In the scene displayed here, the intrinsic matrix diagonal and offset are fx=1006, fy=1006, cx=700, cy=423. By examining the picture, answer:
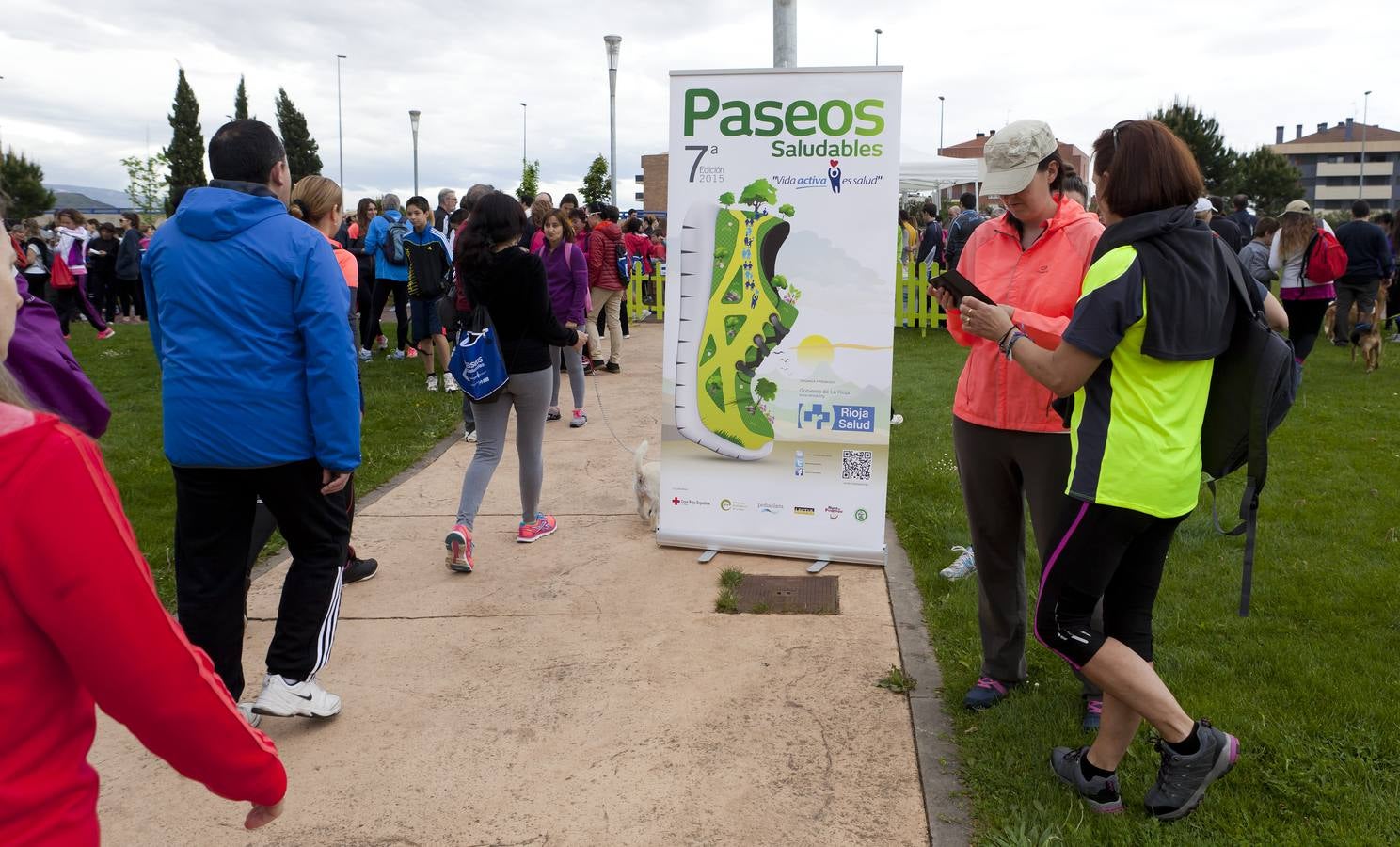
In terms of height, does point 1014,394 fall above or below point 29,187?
below

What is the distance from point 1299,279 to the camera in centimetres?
1018

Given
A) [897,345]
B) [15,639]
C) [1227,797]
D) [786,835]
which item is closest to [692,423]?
[786,835]

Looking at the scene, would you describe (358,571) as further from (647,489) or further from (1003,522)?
(1003,522)

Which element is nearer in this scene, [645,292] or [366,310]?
[366,310]

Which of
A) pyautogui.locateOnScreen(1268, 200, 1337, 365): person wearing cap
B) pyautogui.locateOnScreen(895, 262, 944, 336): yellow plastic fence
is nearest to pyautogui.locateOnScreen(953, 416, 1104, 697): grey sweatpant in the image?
pyautogui.locateOnScreen(1268, 200, 1337, 365): person wearing cap

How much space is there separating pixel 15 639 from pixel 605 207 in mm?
12056

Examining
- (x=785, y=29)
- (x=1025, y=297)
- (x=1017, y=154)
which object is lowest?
(x=1025, y=297)

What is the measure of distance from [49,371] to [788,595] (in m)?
3.31

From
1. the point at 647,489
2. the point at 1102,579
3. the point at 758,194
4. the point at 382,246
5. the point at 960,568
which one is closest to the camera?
the point at 1102,579

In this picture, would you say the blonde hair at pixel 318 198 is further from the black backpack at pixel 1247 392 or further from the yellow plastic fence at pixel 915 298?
the yellow plastic fence at pixel 915 298

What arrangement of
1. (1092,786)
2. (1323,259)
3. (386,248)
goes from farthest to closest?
(386,248)
(1323,259)
(1092,786)

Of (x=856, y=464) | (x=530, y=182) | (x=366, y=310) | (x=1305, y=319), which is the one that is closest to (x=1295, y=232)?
(x=1305, y=319)

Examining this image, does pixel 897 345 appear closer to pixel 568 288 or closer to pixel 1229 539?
pixel 568 288

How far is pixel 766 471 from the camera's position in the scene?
18.0ft
